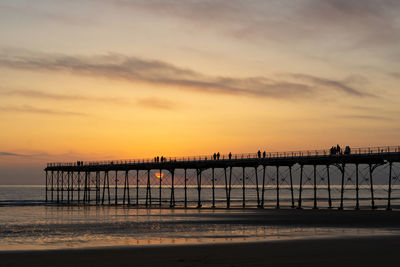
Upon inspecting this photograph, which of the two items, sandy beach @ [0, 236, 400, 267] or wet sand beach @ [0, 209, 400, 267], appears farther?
wet sand beach @ [0, 209, 400, 267]

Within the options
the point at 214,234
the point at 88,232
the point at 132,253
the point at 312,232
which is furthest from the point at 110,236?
the point at 312,232

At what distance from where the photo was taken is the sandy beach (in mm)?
19812

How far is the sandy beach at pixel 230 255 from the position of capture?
65.0ft

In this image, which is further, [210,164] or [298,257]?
[210,164]

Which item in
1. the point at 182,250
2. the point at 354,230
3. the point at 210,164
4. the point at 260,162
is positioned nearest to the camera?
the point at 182,250

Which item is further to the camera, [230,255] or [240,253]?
[240,253]

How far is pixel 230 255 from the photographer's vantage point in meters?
21.7

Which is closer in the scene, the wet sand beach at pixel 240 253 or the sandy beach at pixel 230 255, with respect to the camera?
the sandy beach at pixel 230 255

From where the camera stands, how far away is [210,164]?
72.6 metres

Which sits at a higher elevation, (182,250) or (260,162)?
(260,162)

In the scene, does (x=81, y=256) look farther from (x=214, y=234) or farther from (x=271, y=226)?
(x=271, y=226)

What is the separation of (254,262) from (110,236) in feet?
43.2

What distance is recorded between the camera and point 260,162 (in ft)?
214

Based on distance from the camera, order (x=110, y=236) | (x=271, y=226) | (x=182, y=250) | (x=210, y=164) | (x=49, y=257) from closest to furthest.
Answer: (x=49, y=257) < (x=182, y=250) < (x=110, y=236) < (x=271, y=226) < (x=210, y=164)
